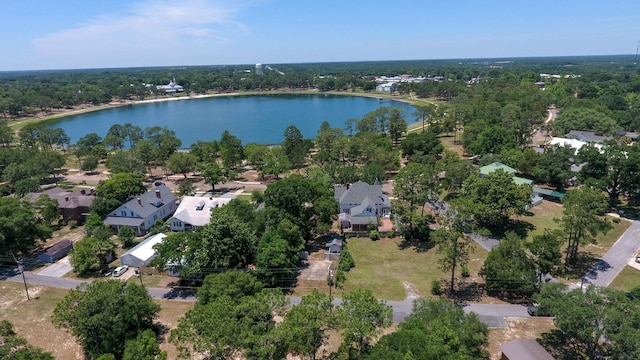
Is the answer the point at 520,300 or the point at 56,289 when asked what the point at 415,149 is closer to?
the point at 520,300

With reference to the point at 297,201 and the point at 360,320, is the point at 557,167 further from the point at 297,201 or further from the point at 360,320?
the point at 360,320

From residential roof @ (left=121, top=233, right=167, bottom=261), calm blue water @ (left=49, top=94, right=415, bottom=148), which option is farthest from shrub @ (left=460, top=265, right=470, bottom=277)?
calm blue water @ (left=49, top=94, right=415, bottom=148)

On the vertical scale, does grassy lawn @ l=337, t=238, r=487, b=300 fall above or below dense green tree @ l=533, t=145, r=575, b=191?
below

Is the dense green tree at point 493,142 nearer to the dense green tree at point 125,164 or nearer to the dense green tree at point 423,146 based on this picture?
the dense green tree at point 423,146

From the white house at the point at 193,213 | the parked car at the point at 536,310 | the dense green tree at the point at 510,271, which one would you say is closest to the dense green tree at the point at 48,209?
the white house at the point at 193,213

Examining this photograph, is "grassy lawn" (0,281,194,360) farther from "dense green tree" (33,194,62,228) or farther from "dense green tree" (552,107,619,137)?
"dense green tree" (552,107,619,137)

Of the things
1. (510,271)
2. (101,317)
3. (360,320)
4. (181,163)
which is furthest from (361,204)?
(181,163)
